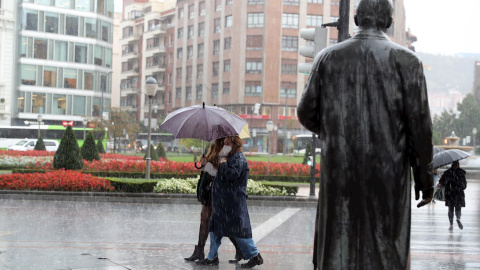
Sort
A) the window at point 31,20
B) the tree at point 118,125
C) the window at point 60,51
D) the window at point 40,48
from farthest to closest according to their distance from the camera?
the window at point 60,51, the window at point 40,48, the window at point 31,20, the tree at point 118,125

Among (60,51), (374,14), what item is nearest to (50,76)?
(60,51)

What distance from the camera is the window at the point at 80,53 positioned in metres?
76.0

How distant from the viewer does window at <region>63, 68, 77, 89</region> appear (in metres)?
75.6

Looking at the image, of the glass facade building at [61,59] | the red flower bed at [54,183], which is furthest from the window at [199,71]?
the red flower bed at [54,183]

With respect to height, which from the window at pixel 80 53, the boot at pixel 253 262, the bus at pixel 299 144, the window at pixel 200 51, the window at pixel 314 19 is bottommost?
the bus at pixel 299 144

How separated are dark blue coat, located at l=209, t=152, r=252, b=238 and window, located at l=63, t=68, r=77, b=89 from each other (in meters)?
69.7

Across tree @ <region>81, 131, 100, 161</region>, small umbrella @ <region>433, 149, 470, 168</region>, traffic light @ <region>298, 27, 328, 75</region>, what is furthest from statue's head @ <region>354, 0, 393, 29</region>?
tree @ <region>81, 131, 100, 161</region>

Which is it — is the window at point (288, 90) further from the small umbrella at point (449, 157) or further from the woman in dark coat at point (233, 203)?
the woman in dark coat at point (233, 203)

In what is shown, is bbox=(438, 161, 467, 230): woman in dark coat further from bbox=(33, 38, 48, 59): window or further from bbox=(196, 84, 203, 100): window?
bbox=(196, 84, 203, 100): window

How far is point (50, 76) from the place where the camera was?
2940 inches

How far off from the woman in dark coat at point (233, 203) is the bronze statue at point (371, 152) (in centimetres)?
430

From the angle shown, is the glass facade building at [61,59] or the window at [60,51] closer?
the glass facade building at [61,59]

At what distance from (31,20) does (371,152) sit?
241 ft

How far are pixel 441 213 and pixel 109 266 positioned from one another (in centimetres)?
1321
